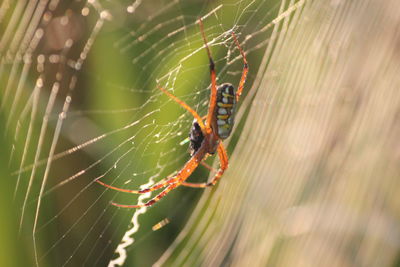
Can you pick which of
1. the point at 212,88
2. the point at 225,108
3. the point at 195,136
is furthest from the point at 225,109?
the point at 195,136

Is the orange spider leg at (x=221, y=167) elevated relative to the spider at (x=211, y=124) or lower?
lower

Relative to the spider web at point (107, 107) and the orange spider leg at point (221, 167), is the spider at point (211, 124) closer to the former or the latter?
the orange spider leg at point (221, 167)

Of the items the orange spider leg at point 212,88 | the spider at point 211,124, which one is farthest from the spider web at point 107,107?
the orange spider leg at point 212,88

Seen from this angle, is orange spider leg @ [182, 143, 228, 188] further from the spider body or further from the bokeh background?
the spider body

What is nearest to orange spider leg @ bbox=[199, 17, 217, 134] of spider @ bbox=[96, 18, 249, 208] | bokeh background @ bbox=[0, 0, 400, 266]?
spider @ bbox=[96, 18, 249, 208]

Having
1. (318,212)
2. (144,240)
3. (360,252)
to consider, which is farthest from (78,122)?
(360,252)

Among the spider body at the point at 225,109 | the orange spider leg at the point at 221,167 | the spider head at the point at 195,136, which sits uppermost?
the spider body at the point at 225,109

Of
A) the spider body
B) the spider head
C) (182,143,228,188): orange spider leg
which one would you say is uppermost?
the spider body
